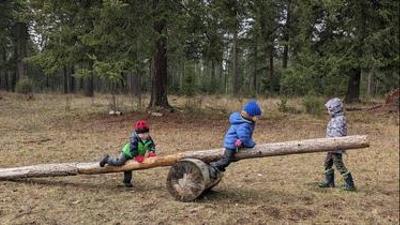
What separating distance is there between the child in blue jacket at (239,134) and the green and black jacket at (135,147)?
3.90 feet

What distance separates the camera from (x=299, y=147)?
812 centimetres

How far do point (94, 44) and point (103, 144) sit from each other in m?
4.64

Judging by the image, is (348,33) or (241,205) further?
(348,33)

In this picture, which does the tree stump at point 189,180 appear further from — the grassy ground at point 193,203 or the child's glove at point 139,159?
the child's glove at point 139,159

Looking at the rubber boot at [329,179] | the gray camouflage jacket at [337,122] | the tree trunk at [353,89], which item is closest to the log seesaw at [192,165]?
the gray camouflage jacket at [337,122]

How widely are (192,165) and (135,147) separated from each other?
3.85 feet

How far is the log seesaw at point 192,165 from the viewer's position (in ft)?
25.5

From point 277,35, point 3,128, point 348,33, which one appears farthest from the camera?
point 277,35

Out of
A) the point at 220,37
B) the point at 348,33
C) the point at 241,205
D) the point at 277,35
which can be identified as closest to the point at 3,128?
the point at 220,37

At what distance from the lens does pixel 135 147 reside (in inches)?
334

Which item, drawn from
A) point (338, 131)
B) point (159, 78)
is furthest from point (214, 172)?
point (159, 78)

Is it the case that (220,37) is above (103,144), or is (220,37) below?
above

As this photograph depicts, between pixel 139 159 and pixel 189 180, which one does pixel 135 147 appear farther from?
pixel 189 180

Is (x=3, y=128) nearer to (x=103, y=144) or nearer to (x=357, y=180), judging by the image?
(x=103, y=144)
